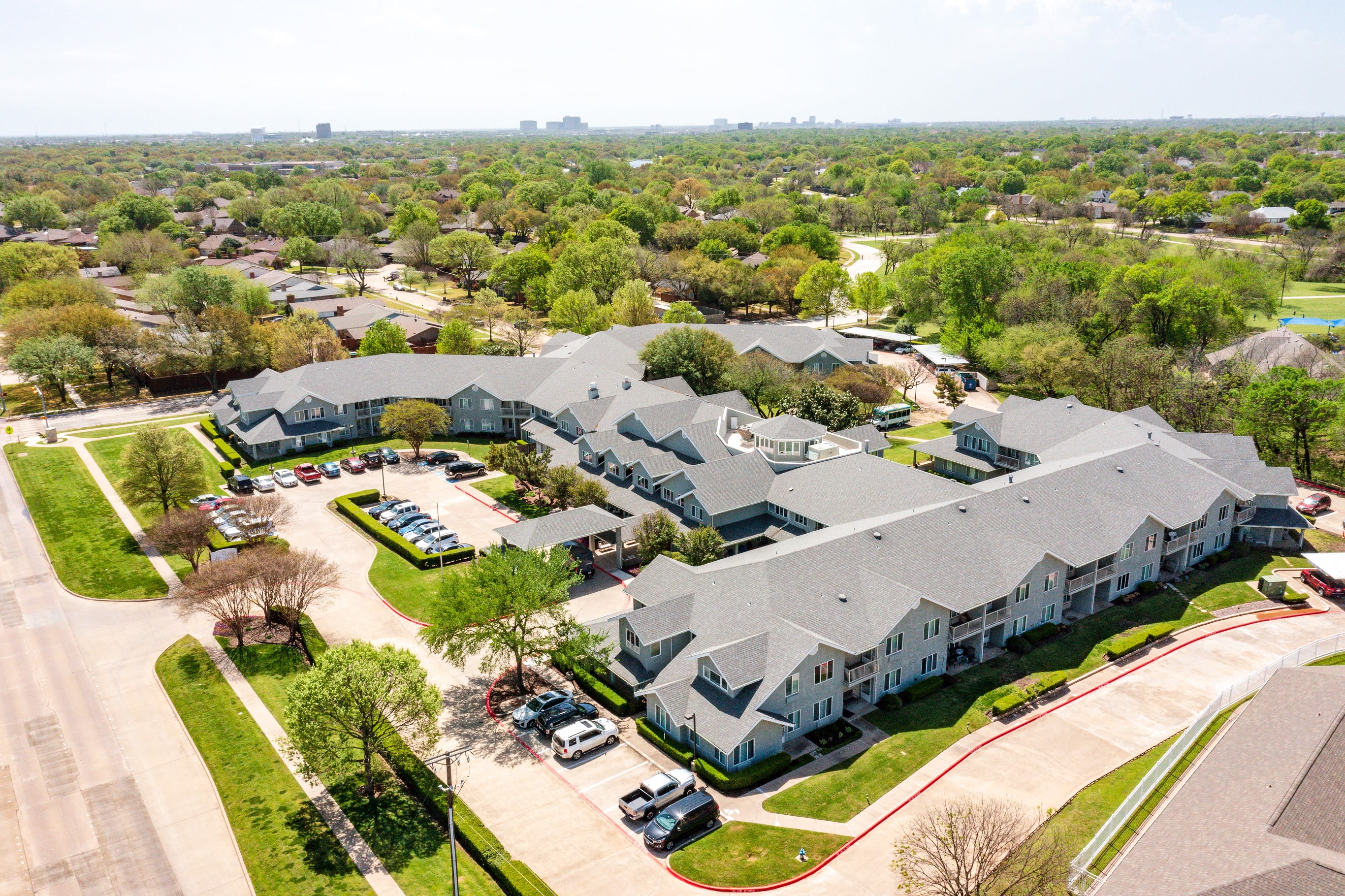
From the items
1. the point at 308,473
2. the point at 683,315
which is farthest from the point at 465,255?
the point at 308,473

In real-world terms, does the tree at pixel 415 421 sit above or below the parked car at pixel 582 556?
above

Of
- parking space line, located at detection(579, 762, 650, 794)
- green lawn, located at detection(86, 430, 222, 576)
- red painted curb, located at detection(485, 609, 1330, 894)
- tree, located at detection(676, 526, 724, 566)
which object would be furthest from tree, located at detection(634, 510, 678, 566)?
green lawn, located at detection(86, 430, 222, 576)

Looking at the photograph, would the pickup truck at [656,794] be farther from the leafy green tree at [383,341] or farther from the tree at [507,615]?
the leafy green tree at [383,341]

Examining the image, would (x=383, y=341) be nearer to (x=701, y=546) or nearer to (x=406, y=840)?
(x=701, y=546)

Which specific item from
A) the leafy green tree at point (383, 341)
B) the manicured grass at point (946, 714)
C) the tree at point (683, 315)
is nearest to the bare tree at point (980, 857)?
the manicured grass at point (946, 714)

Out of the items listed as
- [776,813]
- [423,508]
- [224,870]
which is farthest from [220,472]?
[776,813]

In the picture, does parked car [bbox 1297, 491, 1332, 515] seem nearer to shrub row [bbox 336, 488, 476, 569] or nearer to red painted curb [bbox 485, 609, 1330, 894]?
red painted curb [bbox 485, 609, 1330, 894]
